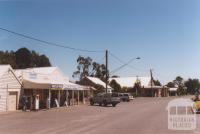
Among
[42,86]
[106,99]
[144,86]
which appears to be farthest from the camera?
[144,86]

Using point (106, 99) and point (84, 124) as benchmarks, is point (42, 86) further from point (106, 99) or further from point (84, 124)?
point (84, 124)

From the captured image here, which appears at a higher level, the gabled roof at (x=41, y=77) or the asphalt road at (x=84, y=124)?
the gabled roof at (x=41, y=77)

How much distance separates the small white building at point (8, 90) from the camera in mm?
33844

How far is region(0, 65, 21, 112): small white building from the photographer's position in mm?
33844

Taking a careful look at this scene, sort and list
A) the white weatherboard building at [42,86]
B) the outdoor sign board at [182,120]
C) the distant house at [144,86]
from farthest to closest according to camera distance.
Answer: the distant house at [144,86] → the white weatherboard building at [42,86] → the outdoor sign board at [182,120]

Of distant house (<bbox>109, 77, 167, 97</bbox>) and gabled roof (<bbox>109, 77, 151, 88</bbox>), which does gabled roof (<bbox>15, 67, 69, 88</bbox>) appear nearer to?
distant house (<bbox>109, 77, 167, 97</bbox>)

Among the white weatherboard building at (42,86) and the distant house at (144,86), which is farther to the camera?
the distant house at (144,86)

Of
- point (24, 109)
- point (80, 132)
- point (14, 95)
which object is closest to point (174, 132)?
point (80, 132)

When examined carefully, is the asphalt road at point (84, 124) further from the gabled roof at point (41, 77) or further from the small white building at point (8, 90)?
the gabled roof at point (41, 77)

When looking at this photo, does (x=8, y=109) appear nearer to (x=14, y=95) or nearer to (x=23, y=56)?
(x=14, y=95)

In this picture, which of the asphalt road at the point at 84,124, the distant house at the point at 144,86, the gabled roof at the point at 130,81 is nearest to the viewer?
the asphalt road at the point at 84,124

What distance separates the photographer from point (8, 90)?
115 feet

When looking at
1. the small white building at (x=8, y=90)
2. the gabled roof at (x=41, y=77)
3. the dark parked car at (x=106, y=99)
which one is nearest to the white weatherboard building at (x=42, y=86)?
the gabled roof at (x=41, y=77)

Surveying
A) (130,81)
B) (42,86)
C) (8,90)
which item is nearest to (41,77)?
(42,86)
